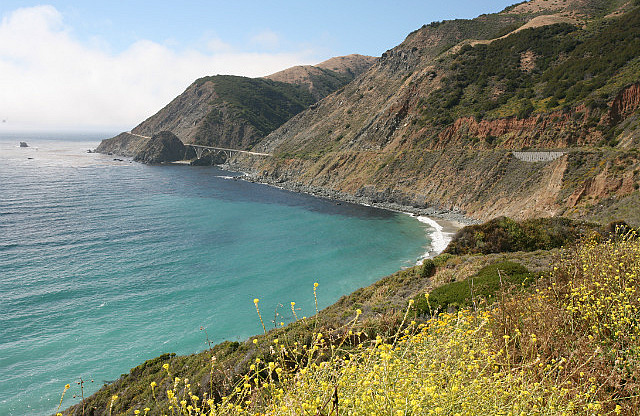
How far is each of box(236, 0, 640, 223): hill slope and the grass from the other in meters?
30.1

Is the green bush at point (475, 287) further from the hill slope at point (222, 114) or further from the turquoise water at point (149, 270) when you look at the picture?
the hill slope at point (222, 114)

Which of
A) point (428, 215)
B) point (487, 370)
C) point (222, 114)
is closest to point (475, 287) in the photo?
point (487, 370)

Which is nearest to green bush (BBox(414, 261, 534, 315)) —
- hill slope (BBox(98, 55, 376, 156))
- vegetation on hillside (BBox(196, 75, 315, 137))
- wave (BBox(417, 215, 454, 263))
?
wave (BBox(417, 215, 454, 263))

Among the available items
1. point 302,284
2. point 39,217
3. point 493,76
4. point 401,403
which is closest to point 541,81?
point 493,76

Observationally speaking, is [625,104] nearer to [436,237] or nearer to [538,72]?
[538,72]

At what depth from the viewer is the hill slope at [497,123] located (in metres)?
41.2

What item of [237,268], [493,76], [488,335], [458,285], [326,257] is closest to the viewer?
[488,335]

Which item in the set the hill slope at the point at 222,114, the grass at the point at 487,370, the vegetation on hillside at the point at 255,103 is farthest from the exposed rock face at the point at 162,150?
the grass at the point at 487,370

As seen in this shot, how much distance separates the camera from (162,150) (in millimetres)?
131500

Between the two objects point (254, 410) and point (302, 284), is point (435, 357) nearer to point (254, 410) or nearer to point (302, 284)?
point (254, 410)

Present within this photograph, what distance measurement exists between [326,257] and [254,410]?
3290 centimetres

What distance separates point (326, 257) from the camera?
37.8 m

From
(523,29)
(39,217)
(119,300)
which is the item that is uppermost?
(523,29)

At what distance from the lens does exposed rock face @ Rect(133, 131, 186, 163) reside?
13038cm
